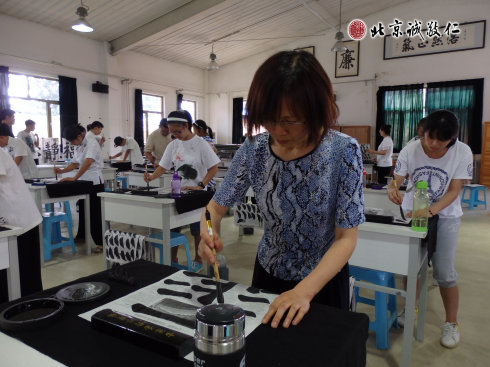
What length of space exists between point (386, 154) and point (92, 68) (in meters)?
6.50

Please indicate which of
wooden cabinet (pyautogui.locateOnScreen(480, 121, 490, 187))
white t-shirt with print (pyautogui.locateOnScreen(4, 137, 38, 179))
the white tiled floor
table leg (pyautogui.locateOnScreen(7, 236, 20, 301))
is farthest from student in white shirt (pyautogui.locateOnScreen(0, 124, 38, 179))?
wooden cabinet (pyautogui.locateOnScreen(480, 121, 490, 187))

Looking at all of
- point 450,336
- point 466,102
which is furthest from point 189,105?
point 450,336

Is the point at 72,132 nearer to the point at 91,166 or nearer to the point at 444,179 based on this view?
the point at 91,166

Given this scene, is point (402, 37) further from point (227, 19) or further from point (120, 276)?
point (120, 276)

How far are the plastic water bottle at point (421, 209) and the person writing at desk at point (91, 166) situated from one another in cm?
309

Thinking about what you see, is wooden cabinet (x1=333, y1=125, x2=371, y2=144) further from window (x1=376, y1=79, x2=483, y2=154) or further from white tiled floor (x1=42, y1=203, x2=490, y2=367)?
white tiled floor (x1=42, y1=203, x2=490, y2=367)

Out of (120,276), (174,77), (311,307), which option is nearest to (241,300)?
(311,307)

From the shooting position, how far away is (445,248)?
1889mm

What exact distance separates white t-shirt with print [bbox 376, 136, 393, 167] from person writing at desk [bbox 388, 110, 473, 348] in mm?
4926

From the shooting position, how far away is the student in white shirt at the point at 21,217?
5.66 ft

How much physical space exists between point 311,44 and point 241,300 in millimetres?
9871

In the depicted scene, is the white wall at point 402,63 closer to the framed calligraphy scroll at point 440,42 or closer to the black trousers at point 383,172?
the framed calligraphy scroll at point 440,42

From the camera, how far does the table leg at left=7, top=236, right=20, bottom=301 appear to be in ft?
5.11

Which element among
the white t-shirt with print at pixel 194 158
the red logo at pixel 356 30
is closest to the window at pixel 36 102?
the white t-shirt with print at pixel 194 158
